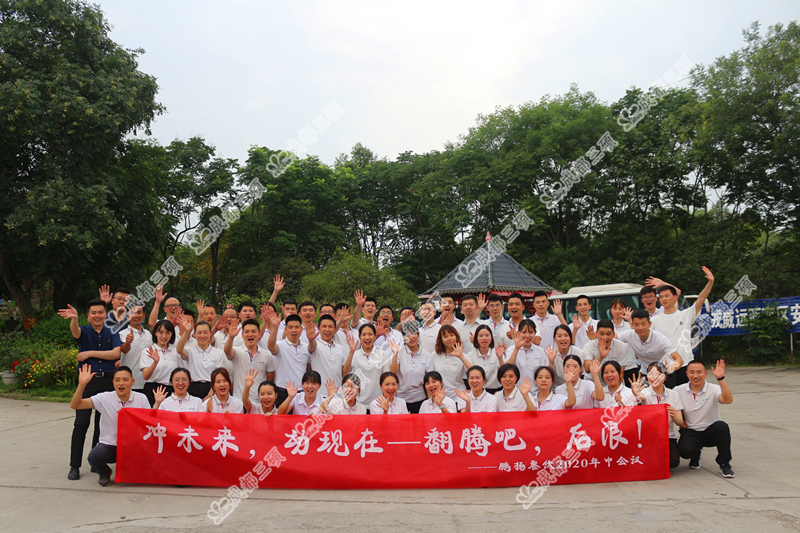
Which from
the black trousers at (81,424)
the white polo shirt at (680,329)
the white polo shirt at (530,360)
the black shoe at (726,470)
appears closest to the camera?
the black shoe at (726,470)

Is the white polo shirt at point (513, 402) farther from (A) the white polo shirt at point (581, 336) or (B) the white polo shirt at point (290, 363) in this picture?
(B) the white polo shirt at point (290, 363)

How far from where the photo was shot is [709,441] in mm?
5000

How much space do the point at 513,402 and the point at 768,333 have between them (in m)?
12.9

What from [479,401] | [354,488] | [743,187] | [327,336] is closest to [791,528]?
[479,401]

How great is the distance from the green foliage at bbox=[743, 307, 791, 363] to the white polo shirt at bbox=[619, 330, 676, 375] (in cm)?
1127

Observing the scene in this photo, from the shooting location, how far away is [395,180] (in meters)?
30.3

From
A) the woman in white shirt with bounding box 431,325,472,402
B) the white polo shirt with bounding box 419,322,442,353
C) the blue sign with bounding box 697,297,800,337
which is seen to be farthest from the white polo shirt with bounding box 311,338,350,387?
the blue sign with bounding box 697,297,800,337

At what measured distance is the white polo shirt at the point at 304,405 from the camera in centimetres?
511

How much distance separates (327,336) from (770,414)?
6.73m

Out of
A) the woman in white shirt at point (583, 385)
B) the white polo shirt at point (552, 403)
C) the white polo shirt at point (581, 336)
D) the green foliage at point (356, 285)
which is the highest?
the green foliage at point (356, 285)

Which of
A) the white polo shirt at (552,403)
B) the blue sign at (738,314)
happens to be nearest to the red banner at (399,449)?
the white polo shirt at (552,403)

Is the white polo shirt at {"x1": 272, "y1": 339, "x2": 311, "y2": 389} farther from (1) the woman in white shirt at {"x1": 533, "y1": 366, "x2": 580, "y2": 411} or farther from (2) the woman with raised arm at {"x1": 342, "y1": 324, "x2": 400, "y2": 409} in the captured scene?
(1) the woman in white shirt at {"x1": 533, "y1": 366, "x2": 580, "y2": 411}

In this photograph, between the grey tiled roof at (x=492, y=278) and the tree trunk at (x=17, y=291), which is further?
the grey tiled roof at (x=492, y=278)

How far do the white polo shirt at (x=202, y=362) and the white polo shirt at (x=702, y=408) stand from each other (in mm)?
4713
